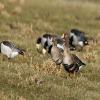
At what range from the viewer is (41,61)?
18.2 metres

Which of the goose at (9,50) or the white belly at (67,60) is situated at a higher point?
the goose at (9,50)

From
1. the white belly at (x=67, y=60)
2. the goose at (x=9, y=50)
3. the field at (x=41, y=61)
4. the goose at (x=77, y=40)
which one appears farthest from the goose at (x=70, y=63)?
the goose at (x=77, y=40)

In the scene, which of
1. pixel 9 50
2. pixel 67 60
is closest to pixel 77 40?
pixel 9 50

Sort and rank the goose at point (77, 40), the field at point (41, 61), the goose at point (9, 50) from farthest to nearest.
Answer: the goose at point (77, 40)
the goose at point (9, 50)
the field at point (41, 61)

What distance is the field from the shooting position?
1384 cm

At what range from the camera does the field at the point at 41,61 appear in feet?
45.4

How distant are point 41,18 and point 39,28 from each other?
3376 millimetres

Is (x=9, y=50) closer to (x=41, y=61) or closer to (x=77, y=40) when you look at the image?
(x=41, y=61)

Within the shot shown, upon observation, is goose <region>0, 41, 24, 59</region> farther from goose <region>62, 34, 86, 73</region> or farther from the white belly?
the white belly

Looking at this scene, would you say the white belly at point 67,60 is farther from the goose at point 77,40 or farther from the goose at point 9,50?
the goose at point 77,40

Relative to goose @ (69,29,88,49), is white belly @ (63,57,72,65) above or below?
below

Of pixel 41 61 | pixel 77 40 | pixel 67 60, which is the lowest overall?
pixel 41 61

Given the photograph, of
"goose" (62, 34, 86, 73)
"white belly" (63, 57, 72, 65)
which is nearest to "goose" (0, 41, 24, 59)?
"goose" (62, 34, 86, 73)

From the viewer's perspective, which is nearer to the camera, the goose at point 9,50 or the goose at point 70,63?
the goose at point 70,63
